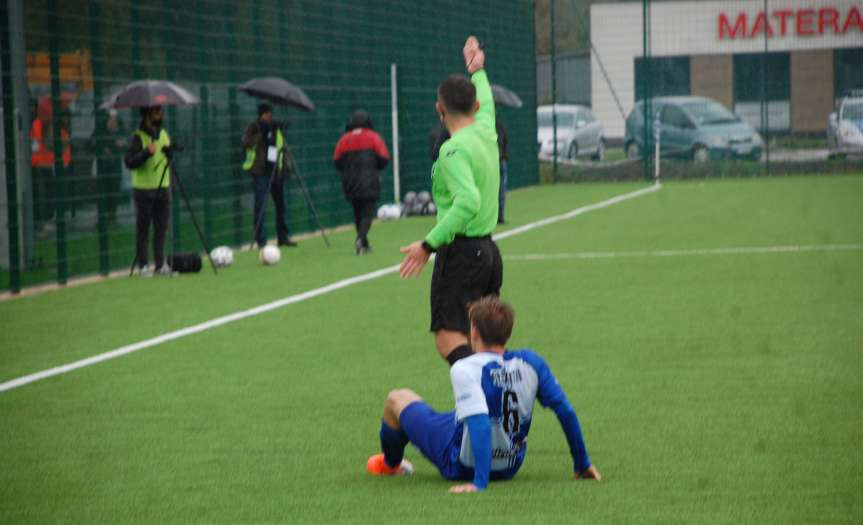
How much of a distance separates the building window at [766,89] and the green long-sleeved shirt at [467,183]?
3397cm

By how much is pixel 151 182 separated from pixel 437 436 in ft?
40.4

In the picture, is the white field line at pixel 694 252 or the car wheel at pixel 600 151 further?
the car wheel at pixel 600 151

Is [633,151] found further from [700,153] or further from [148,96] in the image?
[148,96]

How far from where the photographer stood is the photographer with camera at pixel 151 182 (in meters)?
18.9

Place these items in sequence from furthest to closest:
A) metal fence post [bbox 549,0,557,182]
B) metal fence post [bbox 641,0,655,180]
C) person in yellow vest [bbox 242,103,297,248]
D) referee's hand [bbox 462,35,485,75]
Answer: metal fence post [bbox 549,0,557,182] → metal fence post [bbox 641,0,655,180] → person in yellow vest [bbox 242,103,297,248] → referee's hand [bbox 462,35,485,75]

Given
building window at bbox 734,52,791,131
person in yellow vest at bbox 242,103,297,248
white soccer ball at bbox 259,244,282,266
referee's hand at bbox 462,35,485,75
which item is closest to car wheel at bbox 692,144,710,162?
building window at bbox 734,52,791,131

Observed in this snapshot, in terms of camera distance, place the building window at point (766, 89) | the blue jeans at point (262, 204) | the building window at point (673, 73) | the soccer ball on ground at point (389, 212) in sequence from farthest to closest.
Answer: the building window at point (673, 73)
the building window at point (766, 89)
the soccer ball on ground at point (389, 212)
the blue jeans at point (262, 204)

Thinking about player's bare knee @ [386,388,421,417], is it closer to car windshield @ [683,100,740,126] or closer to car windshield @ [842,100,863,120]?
car windshield @ [683,100,740,126]

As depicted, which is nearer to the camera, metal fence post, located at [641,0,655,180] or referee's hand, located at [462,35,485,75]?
referee's hand, located at [462,35,485,75]

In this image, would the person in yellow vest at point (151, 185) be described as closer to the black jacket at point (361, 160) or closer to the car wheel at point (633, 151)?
the black jacket at point (361, 160)

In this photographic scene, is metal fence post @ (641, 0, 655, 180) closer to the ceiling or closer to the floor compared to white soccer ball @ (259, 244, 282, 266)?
closer to the ceiling

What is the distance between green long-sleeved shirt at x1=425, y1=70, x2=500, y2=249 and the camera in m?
8.05

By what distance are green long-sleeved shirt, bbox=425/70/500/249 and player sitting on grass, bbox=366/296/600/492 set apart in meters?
0.76

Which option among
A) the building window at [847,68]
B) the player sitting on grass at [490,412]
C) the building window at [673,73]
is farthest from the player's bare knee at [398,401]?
the building window at [673,73]
